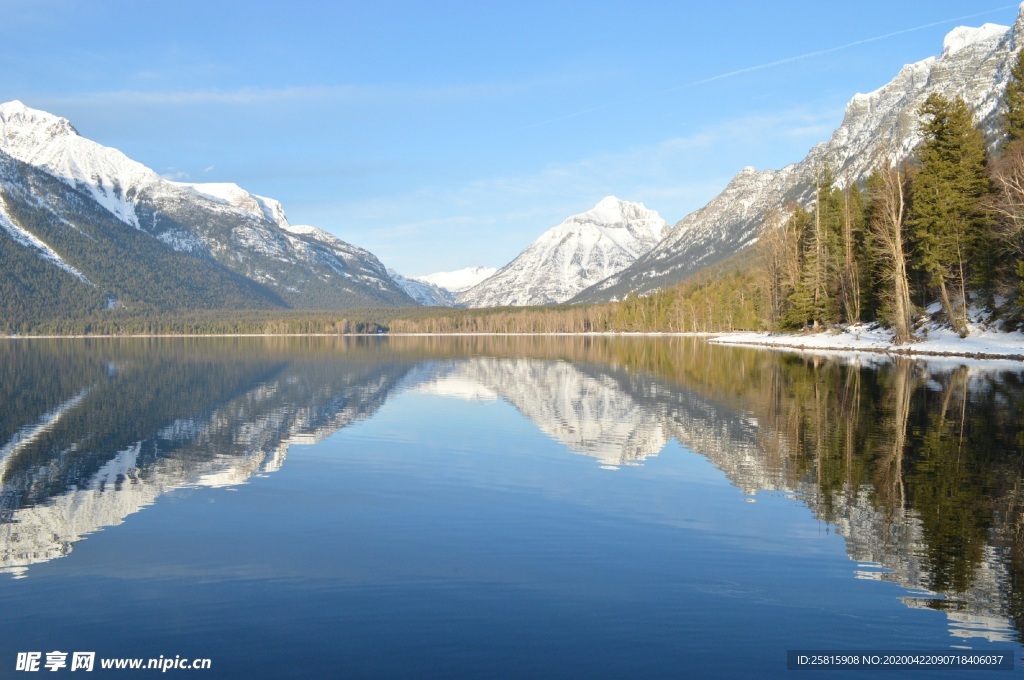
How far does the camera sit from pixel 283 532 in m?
18.3

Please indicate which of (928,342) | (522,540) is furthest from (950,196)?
(522,540)

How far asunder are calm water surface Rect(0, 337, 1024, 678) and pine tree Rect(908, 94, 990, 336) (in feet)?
129

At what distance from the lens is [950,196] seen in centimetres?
7238

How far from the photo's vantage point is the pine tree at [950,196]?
72081 millimetres

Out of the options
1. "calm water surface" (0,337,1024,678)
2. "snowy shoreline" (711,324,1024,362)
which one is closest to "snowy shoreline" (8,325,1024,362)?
"snowy shoreline" (711,324,1024,362)

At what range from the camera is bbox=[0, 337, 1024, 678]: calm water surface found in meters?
11.7

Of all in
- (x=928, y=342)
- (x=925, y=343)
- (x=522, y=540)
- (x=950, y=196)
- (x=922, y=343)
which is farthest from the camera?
(x=922, y=343)

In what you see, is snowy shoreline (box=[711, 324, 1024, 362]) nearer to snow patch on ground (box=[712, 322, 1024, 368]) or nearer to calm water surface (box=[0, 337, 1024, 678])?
snow patch on ground (box=[712, 322, 1024, 368])

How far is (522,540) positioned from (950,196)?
230 feet

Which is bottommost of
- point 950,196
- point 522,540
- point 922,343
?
point 522,540

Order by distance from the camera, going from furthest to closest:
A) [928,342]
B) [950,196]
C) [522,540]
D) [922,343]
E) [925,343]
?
1. [922,343]
2. [928,342]
3. [925,343]
4. [950,196]
5. [522,540]

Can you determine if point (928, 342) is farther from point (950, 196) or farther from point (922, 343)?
point (950, 196)

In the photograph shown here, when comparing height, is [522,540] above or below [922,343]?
below

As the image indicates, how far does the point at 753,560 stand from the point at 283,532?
10.3 meters
